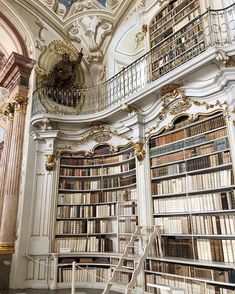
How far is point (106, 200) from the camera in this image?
5.29 m

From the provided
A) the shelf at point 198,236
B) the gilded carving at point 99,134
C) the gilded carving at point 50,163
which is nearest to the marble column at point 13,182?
the gilded carving at point 50,163

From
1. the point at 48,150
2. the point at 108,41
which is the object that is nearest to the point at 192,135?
the point at 48,150

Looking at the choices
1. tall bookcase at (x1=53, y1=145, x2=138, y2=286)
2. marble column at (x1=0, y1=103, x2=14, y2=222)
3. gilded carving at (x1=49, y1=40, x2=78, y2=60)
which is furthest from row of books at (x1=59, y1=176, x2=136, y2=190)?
gilded carving at (x1=49, y1=40, x2=78, y2=60)

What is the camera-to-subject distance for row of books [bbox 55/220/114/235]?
516 centimetres

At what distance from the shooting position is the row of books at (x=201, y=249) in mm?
3371

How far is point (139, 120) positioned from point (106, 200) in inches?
67.8

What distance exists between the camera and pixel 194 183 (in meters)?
3.98

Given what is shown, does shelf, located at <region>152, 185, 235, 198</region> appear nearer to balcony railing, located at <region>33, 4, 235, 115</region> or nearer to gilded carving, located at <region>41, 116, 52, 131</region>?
balcony railing, located at <region>33, 4, 235, 115</region>

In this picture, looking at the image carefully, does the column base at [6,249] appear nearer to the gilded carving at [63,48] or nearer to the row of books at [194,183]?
the row of books at [194,183]

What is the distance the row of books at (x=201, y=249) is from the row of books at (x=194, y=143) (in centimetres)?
130

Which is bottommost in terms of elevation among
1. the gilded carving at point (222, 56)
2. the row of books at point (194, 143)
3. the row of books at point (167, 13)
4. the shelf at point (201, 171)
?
the shelf at point (201, 171)

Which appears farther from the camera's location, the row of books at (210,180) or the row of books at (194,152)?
the row of books at (194,152)

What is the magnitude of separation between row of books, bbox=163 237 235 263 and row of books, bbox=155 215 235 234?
116 millimetres

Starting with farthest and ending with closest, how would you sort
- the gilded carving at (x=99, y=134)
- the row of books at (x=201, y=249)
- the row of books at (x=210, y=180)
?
the gilded carving at (x=99, y=134) → the row of books at (x=210, y=180) → the row of books at (x=201, y=249)
